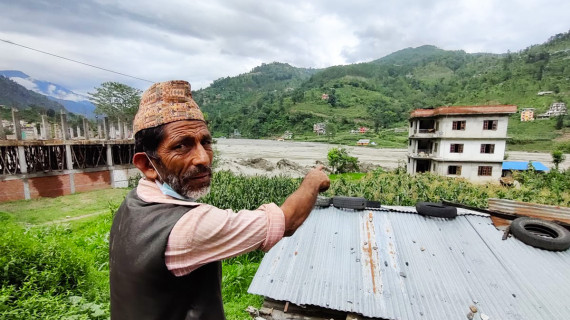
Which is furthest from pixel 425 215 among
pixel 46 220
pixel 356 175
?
pixel 356 175

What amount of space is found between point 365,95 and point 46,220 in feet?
371

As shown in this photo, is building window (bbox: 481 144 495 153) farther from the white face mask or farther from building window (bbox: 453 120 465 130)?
the white face mask

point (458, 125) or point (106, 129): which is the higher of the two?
point (458, 125)

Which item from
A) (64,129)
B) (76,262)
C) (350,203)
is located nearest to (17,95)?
(64,129)

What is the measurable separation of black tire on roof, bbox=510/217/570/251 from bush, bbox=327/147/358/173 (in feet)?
98.3

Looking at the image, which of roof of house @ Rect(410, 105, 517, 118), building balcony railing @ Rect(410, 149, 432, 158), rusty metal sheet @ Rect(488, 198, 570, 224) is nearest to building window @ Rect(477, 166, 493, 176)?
building balcony railing @ Rect(410, 149, 432, 158)

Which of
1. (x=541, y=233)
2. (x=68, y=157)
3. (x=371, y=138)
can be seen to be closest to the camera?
(x=541, y=233)

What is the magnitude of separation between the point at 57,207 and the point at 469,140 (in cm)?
3547

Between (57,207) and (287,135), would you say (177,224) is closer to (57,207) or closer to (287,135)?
(57,207)

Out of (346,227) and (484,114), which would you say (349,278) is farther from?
(484,114)

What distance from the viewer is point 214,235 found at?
100 cm

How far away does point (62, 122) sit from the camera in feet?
63.7

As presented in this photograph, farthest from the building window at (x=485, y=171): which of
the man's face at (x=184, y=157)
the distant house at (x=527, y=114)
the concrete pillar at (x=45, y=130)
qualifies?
the distant house at (x=527, y=114)

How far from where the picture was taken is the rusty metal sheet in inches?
207
